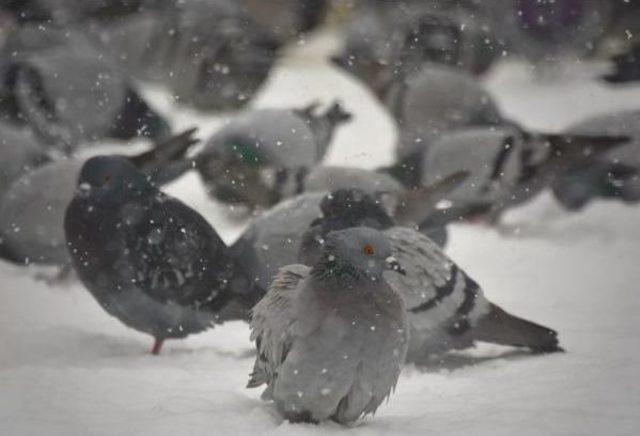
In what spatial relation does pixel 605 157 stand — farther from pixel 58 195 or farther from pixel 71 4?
pixel 71 4

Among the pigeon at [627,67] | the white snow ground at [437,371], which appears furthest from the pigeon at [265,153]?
the pigeon at [627,67]

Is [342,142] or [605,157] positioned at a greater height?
[605,157]

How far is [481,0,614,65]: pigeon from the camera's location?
8.27m

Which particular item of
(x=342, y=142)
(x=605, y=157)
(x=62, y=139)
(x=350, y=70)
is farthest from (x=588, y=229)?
(x=62, y=139)

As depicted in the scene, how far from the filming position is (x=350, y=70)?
24.1 feet

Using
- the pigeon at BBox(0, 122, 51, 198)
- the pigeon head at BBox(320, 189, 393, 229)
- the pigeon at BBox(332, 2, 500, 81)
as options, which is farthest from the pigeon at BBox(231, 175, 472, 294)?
the pigeon at BBox(332, 2, 500, 81)

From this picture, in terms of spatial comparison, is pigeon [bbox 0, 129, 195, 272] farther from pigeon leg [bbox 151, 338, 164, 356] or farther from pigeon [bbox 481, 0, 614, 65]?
pigeon [bbox 481, 0, 614, 65]

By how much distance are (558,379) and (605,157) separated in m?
2.39

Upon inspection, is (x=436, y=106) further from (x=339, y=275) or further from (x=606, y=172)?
(x=339, y=275)

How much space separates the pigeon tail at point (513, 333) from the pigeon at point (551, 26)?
4978 millimetres

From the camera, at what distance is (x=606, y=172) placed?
5.62 metres

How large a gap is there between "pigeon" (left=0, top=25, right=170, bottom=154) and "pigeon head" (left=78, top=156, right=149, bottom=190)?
2364mm

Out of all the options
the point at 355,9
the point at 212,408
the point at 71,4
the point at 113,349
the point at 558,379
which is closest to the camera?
the point at 212,408

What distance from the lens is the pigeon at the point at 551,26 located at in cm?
827
